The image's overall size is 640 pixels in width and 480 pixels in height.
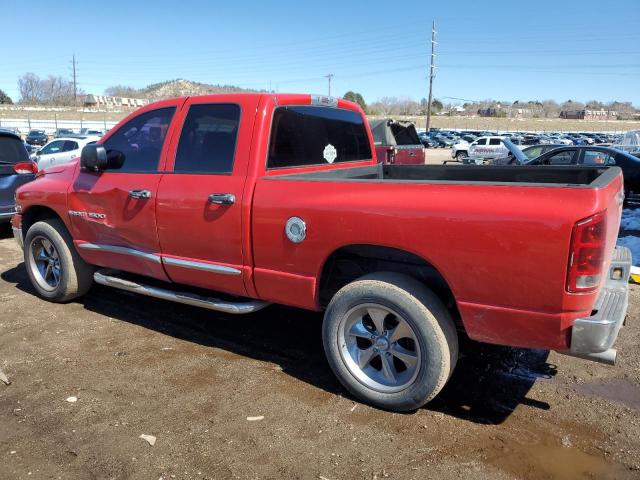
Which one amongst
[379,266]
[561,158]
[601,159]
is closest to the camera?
[379,266]

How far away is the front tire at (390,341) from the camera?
3.04 meters

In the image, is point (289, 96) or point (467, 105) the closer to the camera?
point (289, 96)

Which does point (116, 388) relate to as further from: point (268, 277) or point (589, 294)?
point (589, 294)

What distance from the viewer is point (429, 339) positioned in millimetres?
3021

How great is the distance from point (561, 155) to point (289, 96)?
11839mm

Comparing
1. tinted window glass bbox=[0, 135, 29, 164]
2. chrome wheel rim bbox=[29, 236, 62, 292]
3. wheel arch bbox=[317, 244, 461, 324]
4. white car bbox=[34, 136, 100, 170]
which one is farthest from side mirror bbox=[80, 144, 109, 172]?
white car bbox=[34, 136, 100, 170]

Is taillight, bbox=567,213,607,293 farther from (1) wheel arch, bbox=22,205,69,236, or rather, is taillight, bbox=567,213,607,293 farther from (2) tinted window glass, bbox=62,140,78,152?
(2) tinted window glass, bbox=62,140,78,152

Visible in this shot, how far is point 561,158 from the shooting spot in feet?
45.2

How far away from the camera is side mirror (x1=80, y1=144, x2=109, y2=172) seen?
14.3 ft

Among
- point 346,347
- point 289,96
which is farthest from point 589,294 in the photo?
point 289,96

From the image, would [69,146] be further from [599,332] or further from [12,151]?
[599,332]

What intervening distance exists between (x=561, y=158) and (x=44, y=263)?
12726mm

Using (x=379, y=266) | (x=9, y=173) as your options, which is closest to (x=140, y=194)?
(x=379, y=266)

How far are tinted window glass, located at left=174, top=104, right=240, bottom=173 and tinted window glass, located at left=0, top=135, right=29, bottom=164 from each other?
556 centimetres
